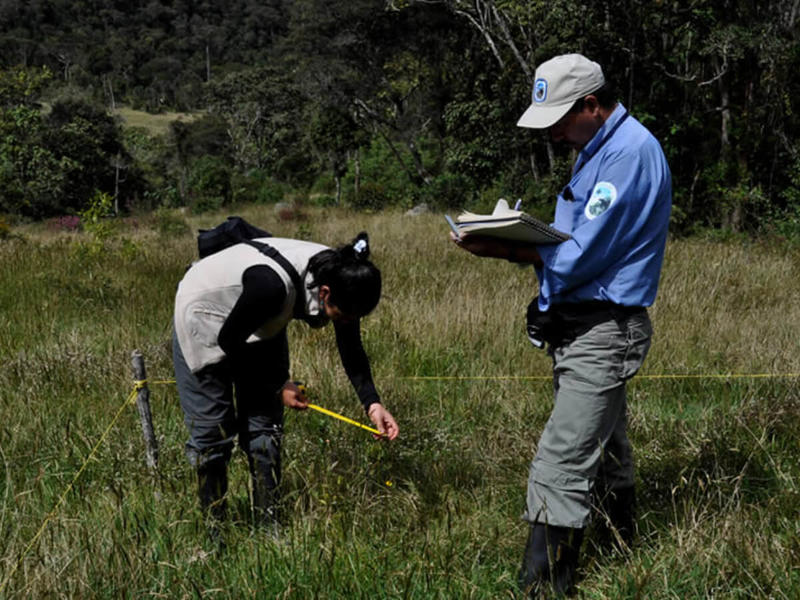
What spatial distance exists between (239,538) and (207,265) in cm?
99

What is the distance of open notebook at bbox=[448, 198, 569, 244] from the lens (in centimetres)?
210

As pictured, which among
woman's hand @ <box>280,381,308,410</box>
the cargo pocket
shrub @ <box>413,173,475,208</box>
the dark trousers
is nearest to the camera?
the cargo pocket

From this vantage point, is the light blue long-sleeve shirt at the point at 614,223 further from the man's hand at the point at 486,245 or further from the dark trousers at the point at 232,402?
the dark trousers at the point at 232,402

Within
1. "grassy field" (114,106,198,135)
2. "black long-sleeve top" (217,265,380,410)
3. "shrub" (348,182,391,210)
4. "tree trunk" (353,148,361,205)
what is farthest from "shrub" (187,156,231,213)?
"grassy field" (114,106,198,135)

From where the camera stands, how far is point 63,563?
7.20ft

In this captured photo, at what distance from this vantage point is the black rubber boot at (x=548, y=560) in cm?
224

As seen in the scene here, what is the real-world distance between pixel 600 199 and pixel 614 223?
83 millimetres

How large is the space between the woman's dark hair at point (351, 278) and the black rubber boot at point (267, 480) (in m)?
0.65

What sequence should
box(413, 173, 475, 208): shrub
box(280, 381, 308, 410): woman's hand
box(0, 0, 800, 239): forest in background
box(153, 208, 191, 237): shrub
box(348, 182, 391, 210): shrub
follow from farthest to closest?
box(348, 182, 391, 210): shrub → box(413, 173, 475, 208): shrub → box(153, 208, 191, 237): shrub → box(0, 0, 800, 239): forest in background → box(280, 381, 308, 410): woman's hand

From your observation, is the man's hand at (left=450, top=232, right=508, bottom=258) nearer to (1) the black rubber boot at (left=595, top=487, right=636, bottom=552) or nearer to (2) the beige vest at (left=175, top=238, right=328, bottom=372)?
(2) the beige vest at (left=175, top=238, right=328, bottom=372)

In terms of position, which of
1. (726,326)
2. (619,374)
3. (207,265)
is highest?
(207,265)

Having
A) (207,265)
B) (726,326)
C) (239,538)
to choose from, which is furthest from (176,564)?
(726,326)

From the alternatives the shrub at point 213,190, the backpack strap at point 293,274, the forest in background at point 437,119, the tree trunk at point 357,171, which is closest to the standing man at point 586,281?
the backpack strap at point 293,274

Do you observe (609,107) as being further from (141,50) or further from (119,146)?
(141,50)
